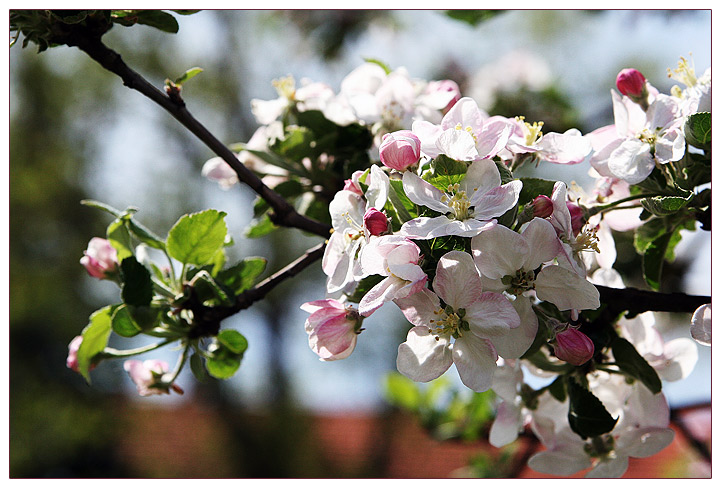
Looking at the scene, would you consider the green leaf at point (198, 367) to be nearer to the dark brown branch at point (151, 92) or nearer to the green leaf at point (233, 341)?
the green leaf at point (233, 341)

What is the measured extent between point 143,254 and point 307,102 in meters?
0.31

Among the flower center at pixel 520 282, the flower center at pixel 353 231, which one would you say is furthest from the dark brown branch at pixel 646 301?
the flower center at pixel 353 231

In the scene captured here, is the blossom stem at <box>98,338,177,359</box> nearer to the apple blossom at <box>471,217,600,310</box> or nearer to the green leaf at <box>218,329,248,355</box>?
the green leaf at <box>218,329,248,355</box>

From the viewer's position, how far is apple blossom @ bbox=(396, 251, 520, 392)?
0.53 meters

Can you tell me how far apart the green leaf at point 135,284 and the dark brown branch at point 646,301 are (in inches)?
19.0

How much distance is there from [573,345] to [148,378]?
0.52 m

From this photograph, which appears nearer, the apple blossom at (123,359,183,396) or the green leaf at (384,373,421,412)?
the apple blossom at (123,359,183,396)

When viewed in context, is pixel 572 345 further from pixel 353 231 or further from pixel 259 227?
pixel 259 227

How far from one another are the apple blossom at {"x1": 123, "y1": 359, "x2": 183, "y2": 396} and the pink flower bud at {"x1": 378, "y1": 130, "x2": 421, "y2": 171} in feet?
1.41

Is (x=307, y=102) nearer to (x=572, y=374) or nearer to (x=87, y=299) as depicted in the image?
(x=572, y=374)

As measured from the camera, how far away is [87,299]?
8766 millimetres

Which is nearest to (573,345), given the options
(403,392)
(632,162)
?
(632,162)

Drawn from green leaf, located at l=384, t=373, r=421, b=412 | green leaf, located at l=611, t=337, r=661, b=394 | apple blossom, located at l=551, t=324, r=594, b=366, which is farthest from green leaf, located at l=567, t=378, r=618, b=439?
green leaf, located at l=384, t=373, r=421, b=412
